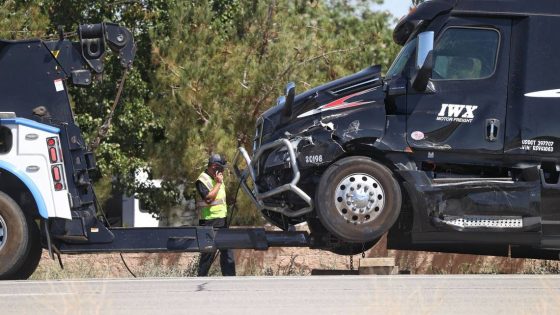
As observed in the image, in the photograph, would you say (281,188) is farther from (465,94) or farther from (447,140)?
(465,94)

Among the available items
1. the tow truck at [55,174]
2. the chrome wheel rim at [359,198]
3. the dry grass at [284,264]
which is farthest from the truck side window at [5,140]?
the dry grass at [284,264]

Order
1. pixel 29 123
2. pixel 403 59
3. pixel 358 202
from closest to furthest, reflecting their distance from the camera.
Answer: pixel 29 123 → pixel 358 202 → pixel 403 59

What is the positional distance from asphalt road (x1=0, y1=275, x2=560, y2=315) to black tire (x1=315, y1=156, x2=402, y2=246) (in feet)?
2.31

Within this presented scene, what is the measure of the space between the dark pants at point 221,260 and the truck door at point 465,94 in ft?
9.75

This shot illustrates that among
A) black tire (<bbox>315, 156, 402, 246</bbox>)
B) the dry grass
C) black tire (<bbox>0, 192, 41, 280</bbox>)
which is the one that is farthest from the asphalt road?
the dry grass

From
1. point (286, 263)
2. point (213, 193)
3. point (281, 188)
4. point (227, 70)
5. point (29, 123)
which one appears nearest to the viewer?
point (29, 123)

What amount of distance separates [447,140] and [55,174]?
392 centimetres

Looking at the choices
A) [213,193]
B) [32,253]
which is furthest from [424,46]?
[32,253]

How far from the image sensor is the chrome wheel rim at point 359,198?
35.7 ft

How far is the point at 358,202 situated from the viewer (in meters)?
10.9

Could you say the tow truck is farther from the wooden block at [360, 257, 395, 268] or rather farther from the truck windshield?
the truck windshield

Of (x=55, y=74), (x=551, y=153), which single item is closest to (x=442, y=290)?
(x=551, y=153)

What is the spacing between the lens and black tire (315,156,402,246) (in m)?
10.9

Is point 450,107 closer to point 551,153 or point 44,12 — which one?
point 551,153
